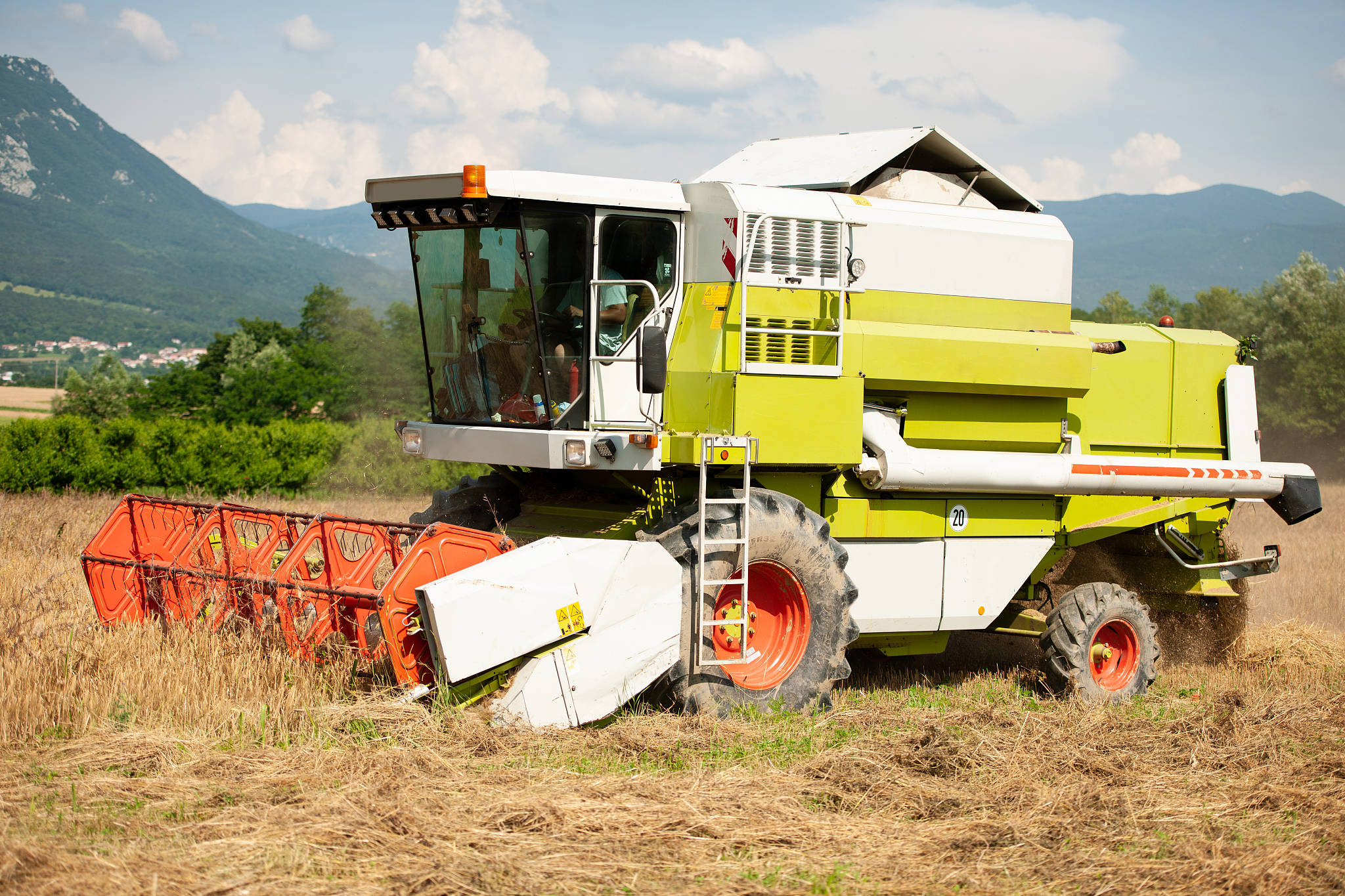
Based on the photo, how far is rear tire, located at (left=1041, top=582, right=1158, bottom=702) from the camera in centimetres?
697

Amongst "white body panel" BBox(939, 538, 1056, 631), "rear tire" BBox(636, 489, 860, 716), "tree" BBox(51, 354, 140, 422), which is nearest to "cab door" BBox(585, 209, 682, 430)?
"rear tire" BBox(636, 489, 860, 716)

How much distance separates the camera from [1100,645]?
7.32 meters

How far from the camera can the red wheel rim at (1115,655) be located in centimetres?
731

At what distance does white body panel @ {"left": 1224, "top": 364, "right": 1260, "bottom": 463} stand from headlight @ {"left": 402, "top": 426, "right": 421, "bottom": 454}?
18.6 feet

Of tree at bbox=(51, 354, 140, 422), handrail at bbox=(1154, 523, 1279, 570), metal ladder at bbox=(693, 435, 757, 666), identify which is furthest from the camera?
tree at bbox=(51, 354, 140, 422)

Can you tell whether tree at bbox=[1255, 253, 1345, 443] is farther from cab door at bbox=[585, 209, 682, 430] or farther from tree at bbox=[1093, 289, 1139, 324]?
cab door at bbox=[585, 209, 682, 430]

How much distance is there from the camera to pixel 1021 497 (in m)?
7.01

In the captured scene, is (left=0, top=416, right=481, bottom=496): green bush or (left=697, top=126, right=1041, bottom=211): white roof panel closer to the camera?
(left=697, top=126, right=1041, bottom=211): white roof panel

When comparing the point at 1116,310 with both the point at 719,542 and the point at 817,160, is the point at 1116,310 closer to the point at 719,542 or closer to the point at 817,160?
the point at 817,160

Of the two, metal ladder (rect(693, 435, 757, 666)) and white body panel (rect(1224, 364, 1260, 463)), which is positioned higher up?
white body panel (rect(1224, 364, 1260, 463))

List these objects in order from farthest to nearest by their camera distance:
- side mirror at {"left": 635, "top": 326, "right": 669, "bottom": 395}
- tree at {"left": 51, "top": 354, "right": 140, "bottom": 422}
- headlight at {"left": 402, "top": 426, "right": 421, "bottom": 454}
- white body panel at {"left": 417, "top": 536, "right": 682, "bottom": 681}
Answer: tree at {"left": 51, "top": 354, "right": 140, "bottom": 422}, headlight at {"left": 402, "top": 426, "right": 421, "bottom": 454}, side mirror at {"left": 635, "top": 326, "right": 669, "bottom": 395}, white body panel at {"left": 417, "top": 536, "right": 682, "bottom": 681}

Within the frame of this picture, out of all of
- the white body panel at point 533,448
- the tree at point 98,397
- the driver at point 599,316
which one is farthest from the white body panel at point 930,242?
the tree at point 98,397

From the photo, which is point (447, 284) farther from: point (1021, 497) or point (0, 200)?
point (0, 200)

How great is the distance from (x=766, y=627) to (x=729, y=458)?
113 centimetres
